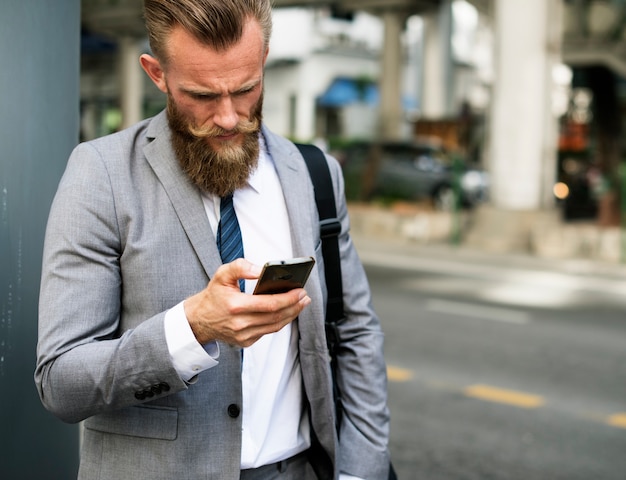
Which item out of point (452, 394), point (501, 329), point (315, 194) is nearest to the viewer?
point (315, 194)

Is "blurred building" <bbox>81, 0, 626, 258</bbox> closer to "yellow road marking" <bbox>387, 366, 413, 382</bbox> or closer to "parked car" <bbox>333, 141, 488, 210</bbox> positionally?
"parked car" <bbox>333, 141, 488, 210</bbox>

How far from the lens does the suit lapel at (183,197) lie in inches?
70.8

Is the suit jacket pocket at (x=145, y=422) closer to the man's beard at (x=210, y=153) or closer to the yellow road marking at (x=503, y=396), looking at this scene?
the man's beard at (x=210, y=153)

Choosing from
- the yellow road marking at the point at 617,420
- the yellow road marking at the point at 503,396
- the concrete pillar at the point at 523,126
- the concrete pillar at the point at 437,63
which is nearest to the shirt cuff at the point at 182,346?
the yellow road marking at the point at 617,420

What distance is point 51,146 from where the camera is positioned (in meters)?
2.36

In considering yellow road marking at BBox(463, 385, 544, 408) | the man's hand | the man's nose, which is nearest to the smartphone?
the man's hand

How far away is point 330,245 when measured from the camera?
2072mm

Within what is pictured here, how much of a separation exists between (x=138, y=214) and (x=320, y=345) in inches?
19.4

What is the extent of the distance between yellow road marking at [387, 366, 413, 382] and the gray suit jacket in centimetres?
500

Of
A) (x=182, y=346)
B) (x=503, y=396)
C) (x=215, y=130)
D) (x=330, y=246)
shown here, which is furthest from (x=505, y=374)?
(x=182, y=346)

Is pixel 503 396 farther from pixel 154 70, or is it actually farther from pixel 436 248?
pixel 436 248

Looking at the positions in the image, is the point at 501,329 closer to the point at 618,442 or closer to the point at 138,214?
the point at 618,442

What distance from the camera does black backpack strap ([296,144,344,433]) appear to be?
2.07m

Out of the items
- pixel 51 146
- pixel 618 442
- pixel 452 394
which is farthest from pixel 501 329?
pixel 51 146
